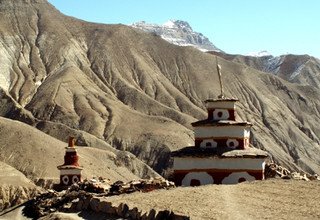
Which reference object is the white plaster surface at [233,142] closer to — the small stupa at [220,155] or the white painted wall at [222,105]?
the small stupa at [220,155]

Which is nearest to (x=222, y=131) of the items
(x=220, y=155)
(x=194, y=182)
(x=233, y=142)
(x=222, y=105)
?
(x=233, y=142)

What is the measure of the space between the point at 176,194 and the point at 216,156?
7.67 meters

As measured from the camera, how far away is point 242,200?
28141 millimetres

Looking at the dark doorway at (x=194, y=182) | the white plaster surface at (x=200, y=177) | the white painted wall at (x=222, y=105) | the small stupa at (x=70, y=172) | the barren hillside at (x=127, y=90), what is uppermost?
the barren hillside at (x=127, y=90)

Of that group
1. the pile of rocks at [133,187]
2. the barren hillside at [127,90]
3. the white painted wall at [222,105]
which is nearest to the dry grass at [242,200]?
the pile of rocks at [133,187]

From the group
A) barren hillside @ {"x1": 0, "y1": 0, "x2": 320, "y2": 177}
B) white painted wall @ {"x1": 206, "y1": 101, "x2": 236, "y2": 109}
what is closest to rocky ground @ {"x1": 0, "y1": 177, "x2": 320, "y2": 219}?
white painted wall @ {"x1": 206, "y1": 101, "x2": 236, "y2": 109}

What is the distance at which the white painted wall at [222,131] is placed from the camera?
39094mm

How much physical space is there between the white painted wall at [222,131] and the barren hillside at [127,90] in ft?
236

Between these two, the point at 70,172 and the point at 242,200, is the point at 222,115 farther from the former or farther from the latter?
the point at 70,172

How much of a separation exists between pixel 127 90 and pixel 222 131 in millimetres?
108086

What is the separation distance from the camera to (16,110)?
126 metres

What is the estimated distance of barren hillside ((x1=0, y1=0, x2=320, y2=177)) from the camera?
122 meters

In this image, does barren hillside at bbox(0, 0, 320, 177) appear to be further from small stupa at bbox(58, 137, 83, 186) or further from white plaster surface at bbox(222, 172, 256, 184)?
white plaster surface at bbox(222, 172, 256, 184)

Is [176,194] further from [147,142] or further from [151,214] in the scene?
[147,142]
